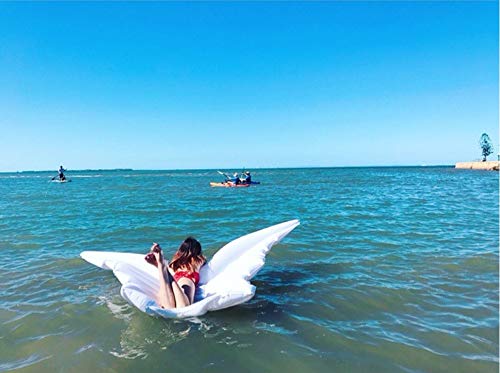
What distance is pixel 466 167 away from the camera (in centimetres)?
7725

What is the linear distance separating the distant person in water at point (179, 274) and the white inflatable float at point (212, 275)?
169 mm

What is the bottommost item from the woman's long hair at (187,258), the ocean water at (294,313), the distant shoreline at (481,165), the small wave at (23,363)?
the small wave at (23,363)

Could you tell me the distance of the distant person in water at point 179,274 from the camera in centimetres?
431

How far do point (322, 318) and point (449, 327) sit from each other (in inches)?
62.1

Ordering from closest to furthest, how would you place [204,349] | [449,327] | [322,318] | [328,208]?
1. [204,349]
2. [449,327]
3. [322,318]
4. [328,208]

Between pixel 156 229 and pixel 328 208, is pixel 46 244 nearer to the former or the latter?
pixel 156 229

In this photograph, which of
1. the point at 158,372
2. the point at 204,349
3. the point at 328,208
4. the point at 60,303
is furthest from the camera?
the point at 328,208

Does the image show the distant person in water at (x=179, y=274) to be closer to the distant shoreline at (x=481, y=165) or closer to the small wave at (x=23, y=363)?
the small wave at (x=23, y=363)

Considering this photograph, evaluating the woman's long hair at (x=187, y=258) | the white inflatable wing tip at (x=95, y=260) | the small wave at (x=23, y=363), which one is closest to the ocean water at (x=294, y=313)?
the small wave at (x=23, y=363)

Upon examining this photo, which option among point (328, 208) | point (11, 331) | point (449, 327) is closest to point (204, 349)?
point (11, 331)

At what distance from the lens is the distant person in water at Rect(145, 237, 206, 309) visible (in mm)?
4312

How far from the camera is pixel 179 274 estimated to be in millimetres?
4863

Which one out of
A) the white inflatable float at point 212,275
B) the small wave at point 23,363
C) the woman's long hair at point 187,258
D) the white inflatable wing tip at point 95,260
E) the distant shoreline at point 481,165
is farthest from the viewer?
the distant shoreline at point 481,165

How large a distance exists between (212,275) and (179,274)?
0.85m
